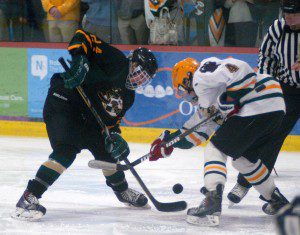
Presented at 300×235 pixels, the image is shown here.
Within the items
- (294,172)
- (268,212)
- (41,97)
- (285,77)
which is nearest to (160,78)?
(41,97)

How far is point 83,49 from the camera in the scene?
2.91m

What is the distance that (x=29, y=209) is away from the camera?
2896 mm

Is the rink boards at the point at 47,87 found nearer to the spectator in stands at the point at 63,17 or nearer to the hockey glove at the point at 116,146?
the spectator in stands at the point at 63,17

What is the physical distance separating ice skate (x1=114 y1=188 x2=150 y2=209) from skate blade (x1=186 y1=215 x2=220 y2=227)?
1.29ft

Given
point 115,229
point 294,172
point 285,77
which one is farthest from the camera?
point 294,172

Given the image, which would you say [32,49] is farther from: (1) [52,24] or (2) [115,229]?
(2) [115,229]

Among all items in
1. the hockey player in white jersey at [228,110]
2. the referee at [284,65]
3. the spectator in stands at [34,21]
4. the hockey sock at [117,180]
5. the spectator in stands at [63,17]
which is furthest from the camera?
the spectator in stands at [34,21]

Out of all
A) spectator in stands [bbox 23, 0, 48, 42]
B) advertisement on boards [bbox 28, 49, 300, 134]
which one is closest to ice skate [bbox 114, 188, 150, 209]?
advertisement on boards [bbox 28, 49, 300, 134]

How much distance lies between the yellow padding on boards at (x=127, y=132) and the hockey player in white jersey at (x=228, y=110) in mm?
2307

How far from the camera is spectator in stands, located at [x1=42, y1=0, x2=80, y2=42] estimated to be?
241 inches

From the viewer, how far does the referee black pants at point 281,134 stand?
3.24 meters

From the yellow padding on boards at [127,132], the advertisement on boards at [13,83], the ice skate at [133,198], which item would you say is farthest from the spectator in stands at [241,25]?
the ice skate at [133,198]

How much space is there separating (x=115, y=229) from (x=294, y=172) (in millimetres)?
1822

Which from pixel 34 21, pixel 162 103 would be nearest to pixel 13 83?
pixel 34 21
